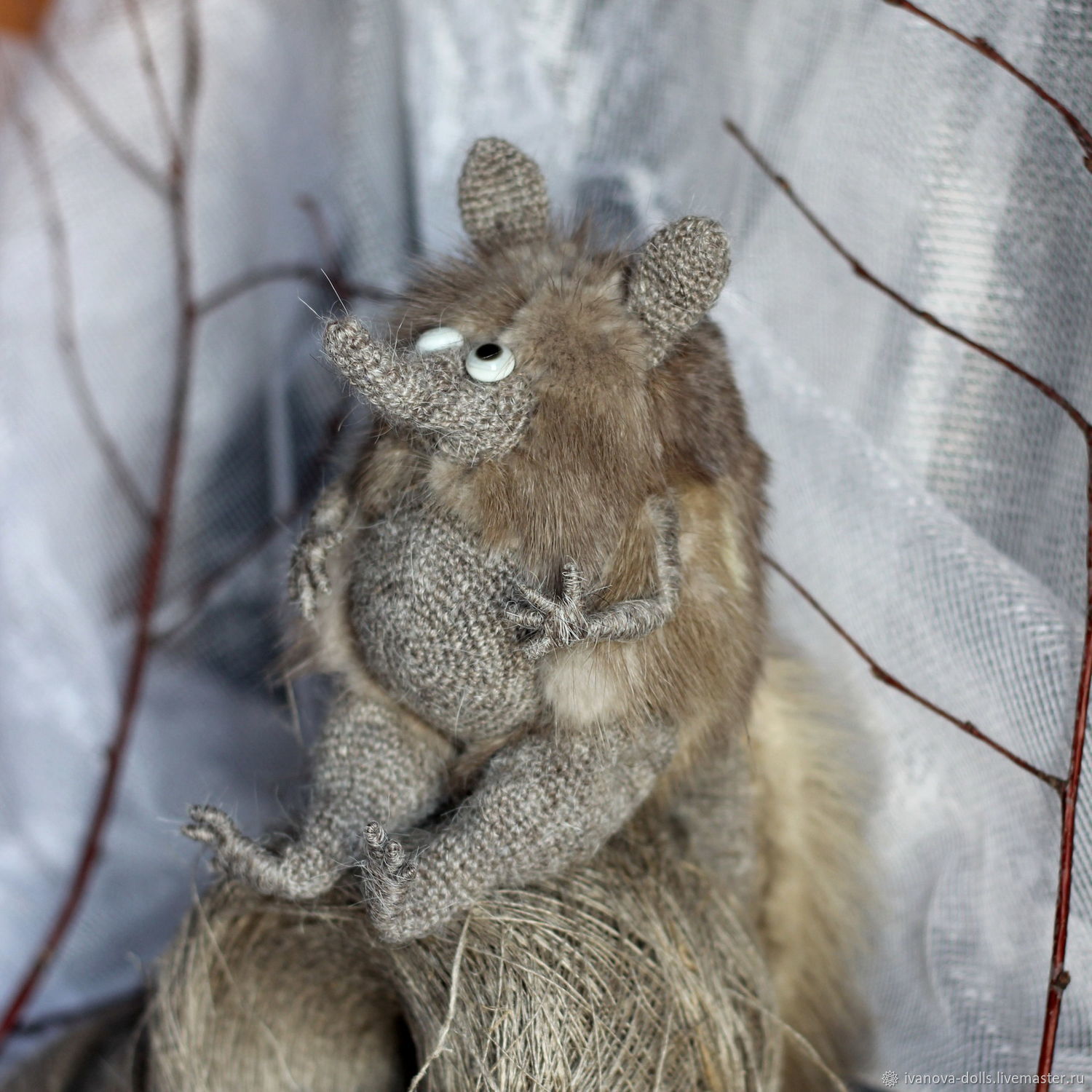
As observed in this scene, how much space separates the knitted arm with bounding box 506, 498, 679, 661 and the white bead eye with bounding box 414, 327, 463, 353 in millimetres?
111

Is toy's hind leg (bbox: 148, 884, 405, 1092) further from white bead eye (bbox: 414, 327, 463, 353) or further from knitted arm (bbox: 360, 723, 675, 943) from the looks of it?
white bead eye (bbox: 414, 327, 463, 353)

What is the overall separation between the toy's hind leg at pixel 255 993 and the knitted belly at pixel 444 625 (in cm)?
13

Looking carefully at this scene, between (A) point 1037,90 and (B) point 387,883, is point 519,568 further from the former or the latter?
(A) point 1037,90

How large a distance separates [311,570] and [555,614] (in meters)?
0.15

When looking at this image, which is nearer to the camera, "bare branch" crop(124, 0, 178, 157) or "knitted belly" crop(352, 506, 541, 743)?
"knitted belly" crop(352, 506, 541, 743)

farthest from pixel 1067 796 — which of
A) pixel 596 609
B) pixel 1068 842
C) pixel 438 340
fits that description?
pixel 438 340

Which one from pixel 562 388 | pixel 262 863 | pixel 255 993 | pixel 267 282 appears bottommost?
pixel 255 993

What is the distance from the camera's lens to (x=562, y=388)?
0.47 meters

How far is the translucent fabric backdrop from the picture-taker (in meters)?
0.64

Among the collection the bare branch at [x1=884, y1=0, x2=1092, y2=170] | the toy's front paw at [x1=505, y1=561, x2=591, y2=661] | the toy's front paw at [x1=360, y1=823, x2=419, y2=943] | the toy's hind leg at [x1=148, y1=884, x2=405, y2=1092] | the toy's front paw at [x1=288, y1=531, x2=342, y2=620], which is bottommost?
the toy's hind leg at [x1=148, y1=884, x2=405, y2=1092]

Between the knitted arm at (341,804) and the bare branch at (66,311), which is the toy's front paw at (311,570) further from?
the bare branch at (66,311)

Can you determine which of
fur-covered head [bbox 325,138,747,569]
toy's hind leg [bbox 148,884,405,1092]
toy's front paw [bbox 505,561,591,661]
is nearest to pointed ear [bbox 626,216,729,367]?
fur-covered head [bbox 325,138,747,569]

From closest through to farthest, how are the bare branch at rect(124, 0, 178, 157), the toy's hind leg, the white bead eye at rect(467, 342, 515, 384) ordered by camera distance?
the white bead eye at rect(467, 342, 515, 384) → the toy's hind leg → the bare branch at rect(124, 0, 178, 157)

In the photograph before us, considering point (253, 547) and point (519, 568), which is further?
point (253, 547)
